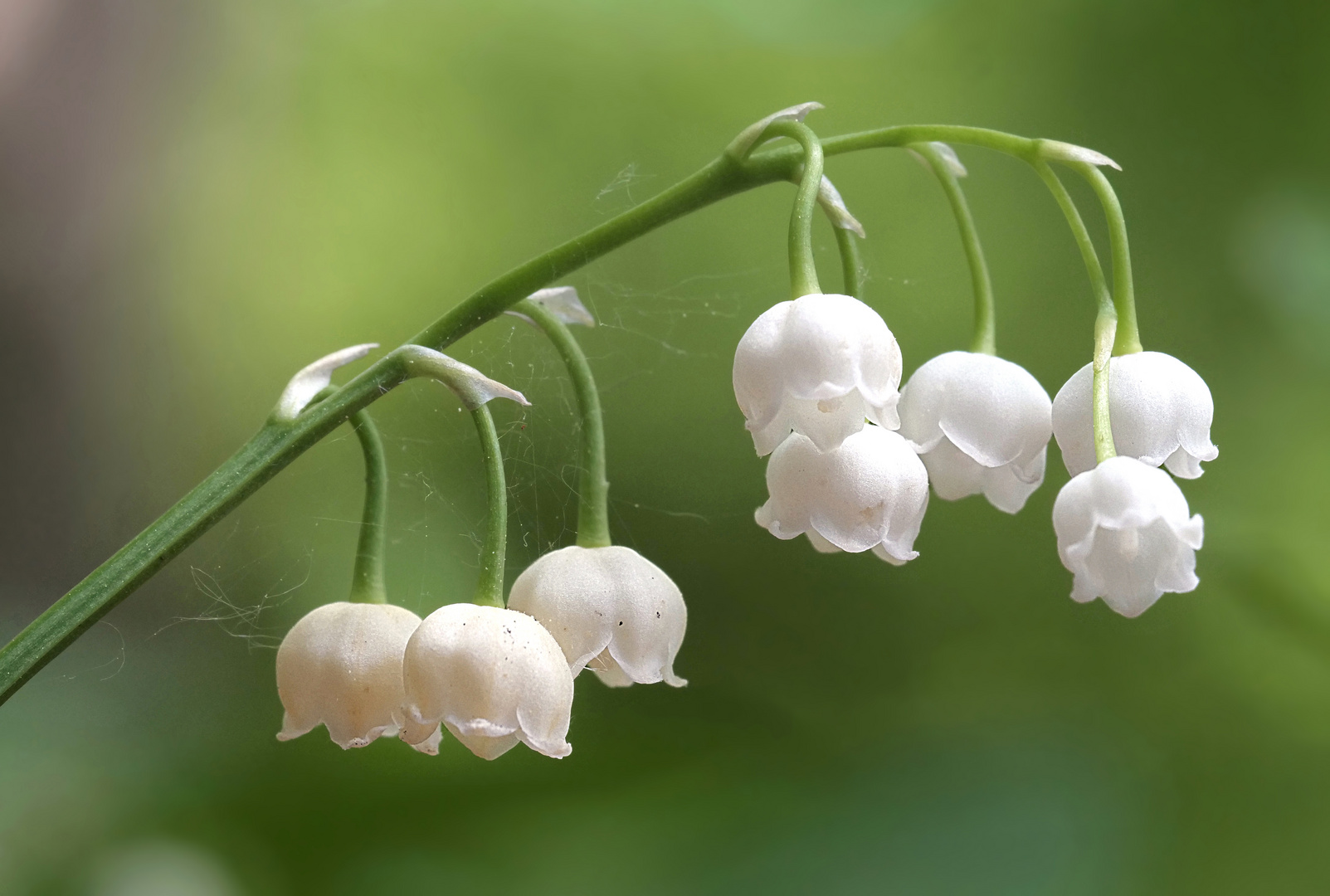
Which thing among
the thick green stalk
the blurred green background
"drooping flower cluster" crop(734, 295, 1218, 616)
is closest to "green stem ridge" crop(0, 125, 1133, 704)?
the thick green stalk

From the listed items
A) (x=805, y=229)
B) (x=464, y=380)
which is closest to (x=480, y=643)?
(x=464, y=380)

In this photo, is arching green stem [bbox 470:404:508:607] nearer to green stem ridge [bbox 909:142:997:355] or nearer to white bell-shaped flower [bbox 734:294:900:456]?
white bell-shaped flower [bbox 734:294:900:456]

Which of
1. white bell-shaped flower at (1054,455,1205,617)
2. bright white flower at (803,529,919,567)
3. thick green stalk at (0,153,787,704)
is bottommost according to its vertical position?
white bell-shaped flower at (1054,455,1205,617)

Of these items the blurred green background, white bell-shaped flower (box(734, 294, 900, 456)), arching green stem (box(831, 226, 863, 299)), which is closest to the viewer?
white bell-shaped flower (box(734, 294, 900, 456))

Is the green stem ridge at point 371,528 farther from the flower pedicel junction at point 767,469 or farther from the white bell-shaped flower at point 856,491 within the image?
the white bell-shaped flower at point 856,491

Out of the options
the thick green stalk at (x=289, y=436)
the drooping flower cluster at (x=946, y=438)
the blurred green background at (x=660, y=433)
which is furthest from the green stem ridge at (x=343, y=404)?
the blurred green background at (x=660, y=433)

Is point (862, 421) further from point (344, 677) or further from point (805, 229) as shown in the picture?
point (344, 677)

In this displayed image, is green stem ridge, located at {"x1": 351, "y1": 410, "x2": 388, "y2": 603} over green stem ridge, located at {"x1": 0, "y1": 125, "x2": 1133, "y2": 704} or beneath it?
beneath
